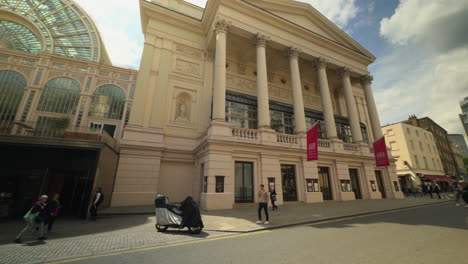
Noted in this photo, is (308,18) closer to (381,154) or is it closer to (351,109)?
(351,109)

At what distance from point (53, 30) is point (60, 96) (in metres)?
13.5

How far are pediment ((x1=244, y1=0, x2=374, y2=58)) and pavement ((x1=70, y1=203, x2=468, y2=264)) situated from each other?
771 inches

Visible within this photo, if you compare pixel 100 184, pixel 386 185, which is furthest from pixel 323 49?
pixel 100 184

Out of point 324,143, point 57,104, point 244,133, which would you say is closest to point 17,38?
point 57,104

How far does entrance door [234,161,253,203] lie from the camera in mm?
12742

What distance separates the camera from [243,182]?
13.0 m

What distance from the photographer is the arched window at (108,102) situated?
25.0 m

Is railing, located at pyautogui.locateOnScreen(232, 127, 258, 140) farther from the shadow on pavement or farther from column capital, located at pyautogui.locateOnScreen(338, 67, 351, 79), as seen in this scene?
column capital, located at pyautogui.locateOnScreen(338, 67, 351, 79)

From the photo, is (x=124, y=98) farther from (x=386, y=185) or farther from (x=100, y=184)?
(x=386, y=185)

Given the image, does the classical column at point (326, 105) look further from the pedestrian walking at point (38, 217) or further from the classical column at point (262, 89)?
the pedestrian walking at point (38, 217)

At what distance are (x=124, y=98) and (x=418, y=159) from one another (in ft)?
172

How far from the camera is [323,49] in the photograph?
20922 mm

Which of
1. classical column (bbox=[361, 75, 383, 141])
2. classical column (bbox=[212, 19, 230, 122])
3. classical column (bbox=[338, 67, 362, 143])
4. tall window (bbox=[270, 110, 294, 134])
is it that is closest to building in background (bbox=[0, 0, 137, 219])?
classical column (bbox=[212, 19, 230, 122])

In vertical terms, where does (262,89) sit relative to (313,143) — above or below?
above
